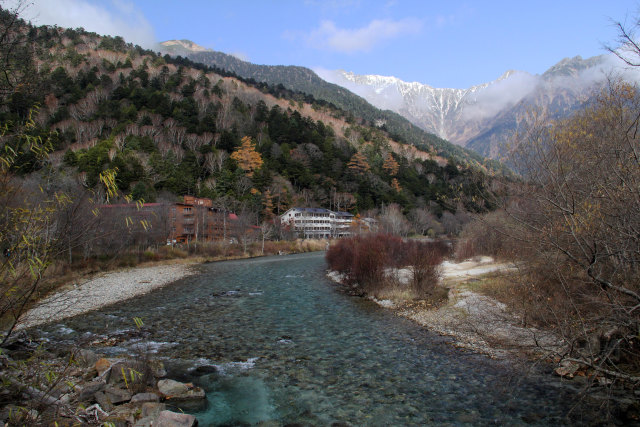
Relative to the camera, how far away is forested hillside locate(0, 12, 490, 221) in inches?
2682

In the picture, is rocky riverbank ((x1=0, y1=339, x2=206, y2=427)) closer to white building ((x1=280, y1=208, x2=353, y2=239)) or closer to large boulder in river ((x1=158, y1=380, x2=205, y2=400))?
large boulder in river ((x1=158, y1=380, x2=205, y2=400))

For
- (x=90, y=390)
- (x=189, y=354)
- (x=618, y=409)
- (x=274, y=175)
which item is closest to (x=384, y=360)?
(x=618, y=409)

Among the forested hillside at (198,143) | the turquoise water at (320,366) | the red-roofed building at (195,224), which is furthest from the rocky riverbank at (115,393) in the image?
the forested hillside at (198,143)

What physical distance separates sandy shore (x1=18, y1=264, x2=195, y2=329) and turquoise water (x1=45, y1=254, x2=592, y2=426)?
1.14 m

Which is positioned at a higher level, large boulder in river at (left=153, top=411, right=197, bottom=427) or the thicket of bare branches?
the thicket of bare branches

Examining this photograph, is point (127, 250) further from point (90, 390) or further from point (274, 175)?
point (274, 175)

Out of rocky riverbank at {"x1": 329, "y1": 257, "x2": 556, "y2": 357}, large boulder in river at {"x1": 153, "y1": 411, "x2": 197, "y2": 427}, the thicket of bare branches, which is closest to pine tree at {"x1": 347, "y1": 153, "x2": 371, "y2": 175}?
rocky riverbank at {"x1": 329, "y1": 257, "x2": 556, "y2": 357}

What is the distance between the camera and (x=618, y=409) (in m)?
6.59

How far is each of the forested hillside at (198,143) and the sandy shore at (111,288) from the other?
27.1 meters

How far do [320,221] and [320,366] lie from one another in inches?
2835

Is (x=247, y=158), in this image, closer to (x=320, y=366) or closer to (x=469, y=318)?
(x=469, y=318)

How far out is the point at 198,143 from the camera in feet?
283

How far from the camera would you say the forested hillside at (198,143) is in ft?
224

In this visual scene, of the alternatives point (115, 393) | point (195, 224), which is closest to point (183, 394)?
point (115, 393)
